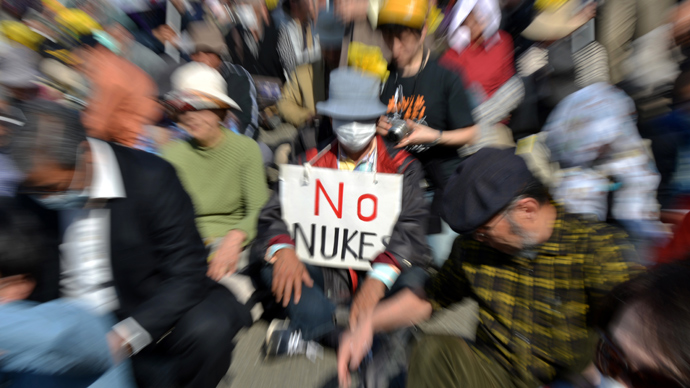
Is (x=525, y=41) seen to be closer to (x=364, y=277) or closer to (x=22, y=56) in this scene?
(x=364, y=277)

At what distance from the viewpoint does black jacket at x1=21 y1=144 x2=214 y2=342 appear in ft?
5.68

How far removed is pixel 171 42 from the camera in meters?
4.99

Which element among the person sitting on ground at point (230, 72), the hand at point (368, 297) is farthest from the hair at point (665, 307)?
the person sitting on ground at point (230, 72)

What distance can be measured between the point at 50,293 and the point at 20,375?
338 millimetres

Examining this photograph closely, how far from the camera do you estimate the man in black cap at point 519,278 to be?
1.42 meters

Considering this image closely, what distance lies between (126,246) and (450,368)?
4.65 ft

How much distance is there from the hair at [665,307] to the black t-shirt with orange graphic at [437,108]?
6.11 feet

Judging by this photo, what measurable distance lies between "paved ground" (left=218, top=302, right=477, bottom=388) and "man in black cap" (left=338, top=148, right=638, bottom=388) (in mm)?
667

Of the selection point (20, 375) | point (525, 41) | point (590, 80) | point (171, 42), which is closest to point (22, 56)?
point (171, 42)

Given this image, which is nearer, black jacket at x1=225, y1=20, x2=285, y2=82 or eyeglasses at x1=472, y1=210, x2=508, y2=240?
eyeglasses at x1=472, y1=210, x2=508, y2=240

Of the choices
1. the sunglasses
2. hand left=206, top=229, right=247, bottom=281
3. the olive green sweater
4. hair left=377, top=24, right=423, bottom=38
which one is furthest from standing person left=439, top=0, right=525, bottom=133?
the sunglasses

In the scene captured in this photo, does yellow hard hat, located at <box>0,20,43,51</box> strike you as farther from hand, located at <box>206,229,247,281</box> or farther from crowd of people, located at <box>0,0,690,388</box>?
hand, located at <box>206,229,247,281</box>

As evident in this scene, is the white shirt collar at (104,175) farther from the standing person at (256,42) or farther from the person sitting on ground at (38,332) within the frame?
the standing person at (256,42)

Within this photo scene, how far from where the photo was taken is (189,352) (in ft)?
6.18
